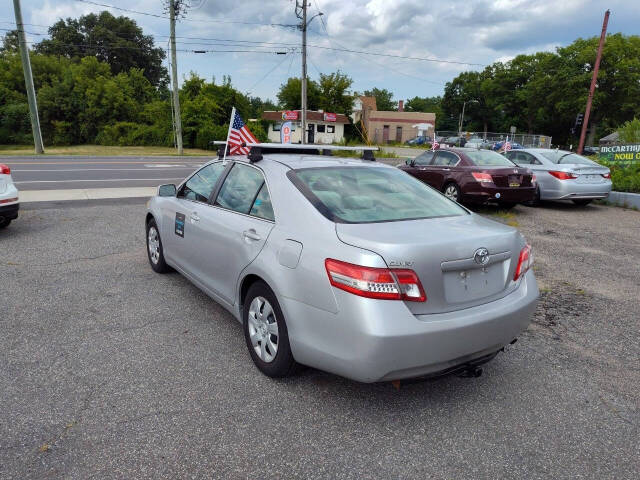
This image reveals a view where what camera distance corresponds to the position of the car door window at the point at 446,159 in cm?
1028

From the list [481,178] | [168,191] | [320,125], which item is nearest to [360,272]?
[168,191]

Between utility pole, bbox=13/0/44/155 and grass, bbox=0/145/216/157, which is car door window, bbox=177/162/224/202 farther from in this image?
grass, bbox=0/145/216/157

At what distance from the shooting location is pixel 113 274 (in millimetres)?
5348

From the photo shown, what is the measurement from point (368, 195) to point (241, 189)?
3.51 ft

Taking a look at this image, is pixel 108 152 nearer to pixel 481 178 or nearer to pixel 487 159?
pixel 487 159

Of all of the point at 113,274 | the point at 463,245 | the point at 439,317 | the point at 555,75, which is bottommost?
the point at 113,274

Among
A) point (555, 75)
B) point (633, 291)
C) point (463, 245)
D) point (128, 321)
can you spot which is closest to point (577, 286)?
point (633, 291)

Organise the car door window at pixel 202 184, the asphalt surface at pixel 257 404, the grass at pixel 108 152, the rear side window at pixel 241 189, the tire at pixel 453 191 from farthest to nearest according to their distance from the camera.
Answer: the grass at pixel 108 152
the tire at pixel 453 191
the car door window at pixel 202 184
the rear side window at pixel 241 189
the asphalt surface at pixel 257 404

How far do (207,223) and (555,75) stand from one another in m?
74.8

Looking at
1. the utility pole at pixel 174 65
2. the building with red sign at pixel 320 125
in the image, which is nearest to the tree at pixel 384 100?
the building with red sign at pixel 320 125

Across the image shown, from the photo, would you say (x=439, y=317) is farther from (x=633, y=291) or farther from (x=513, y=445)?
(x=633, y=291)

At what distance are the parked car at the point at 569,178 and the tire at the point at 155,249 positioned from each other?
9292 mm

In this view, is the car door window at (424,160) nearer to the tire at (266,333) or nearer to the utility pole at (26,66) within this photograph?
the tire at (266,333)

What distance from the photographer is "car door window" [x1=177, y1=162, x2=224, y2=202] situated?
13.8 feet
